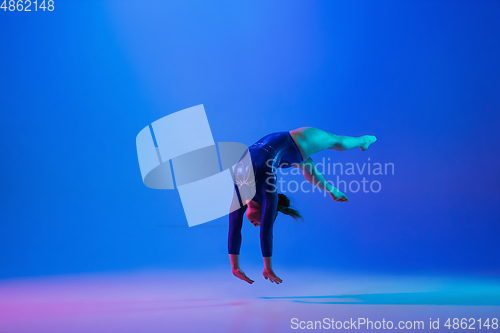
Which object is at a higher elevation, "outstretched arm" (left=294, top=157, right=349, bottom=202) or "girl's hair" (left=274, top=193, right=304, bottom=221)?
"outstretched arm" (left=294, top=157, right=349, bottom=202)

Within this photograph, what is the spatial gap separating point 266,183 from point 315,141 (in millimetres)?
902

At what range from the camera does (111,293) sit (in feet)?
15.8

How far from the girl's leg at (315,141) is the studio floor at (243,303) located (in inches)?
59.8

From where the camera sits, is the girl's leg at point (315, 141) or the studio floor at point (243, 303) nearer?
the studio floor at point (243, 303)

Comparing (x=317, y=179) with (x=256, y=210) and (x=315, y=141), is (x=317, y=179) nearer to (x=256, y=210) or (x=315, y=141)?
(x=315, y=141)

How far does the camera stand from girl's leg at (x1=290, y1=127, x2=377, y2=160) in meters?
4.38

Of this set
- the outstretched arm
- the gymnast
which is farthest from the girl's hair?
the outstretched arm

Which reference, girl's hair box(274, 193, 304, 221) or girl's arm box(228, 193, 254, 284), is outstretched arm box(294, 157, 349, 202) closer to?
girl's hair box(274, 193, 304, 221)

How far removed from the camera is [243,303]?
4.34m

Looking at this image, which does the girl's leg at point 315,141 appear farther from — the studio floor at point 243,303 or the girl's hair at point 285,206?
the studio floor at point 243,303

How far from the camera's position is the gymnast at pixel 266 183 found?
3750 millimetres

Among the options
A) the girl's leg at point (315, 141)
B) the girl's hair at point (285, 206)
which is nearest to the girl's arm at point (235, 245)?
the girl's hair at point (285, 206)

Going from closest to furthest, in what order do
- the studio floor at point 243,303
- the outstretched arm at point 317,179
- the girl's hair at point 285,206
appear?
the studio floor at point 243,303 < the girl's hair at point 285,206 < the outstretched arm at point 317,179

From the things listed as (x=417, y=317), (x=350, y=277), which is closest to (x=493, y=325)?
(x=417, y=317)
